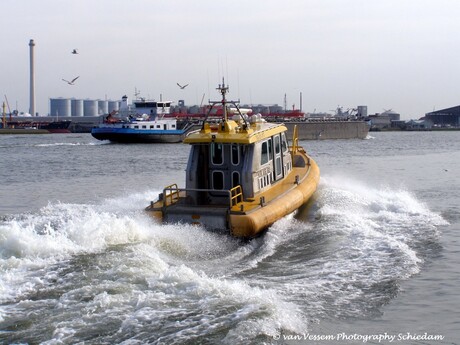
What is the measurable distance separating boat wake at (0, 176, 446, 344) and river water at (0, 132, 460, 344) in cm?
3

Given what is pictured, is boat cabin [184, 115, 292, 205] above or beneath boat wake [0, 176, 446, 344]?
above

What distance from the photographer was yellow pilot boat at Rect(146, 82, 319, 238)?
14484 millimetres

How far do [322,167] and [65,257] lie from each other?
27.3 meters

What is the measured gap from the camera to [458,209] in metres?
21.0

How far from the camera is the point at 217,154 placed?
53.5ft

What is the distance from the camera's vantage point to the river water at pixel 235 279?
902 centimetres

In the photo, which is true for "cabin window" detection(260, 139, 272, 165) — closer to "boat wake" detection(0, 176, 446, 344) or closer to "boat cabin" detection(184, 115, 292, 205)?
"boat cabin" detection(184, 115, 292, 205)

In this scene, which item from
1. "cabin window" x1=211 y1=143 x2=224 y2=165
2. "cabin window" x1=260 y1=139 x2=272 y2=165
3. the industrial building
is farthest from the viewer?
the industrial building

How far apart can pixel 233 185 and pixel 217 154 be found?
0.83m

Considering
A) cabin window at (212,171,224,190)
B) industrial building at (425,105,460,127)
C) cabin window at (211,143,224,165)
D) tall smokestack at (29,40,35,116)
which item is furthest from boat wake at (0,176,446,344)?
tall smokestack at (29,40,35,116)

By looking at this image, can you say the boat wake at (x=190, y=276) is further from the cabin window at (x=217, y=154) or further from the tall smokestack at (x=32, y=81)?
the tall smokestack at (x=32, y=81)

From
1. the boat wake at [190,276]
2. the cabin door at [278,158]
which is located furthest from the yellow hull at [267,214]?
the cabin door at [278,158]

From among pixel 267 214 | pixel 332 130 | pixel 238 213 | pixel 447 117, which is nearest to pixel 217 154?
pixel 267 214

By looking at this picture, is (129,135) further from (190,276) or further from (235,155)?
(190,276)
